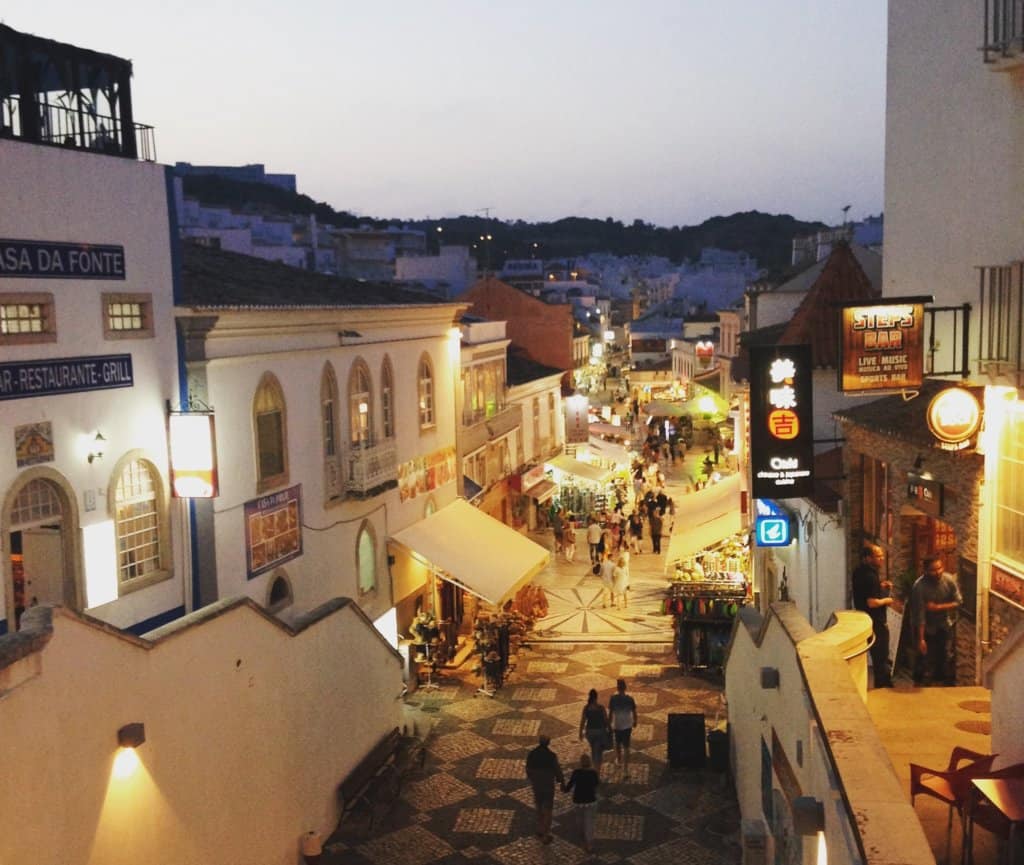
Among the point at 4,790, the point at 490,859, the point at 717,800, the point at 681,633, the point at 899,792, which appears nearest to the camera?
the point at 899,792

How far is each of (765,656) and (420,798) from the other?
22.7 ft

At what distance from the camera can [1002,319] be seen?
40.3 feet

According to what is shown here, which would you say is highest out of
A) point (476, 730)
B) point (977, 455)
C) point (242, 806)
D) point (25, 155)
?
point (25, 155)

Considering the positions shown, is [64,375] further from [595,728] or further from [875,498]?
[875,498]

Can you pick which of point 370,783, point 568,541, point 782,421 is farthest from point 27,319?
point 568,541

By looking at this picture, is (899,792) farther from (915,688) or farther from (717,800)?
(717,800)

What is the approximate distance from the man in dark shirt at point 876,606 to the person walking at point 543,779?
477 centimetres

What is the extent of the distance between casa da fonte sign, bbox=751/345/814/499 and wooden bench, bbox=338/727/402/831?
276 inches

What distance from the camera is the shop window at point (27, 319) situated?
43.1 feet

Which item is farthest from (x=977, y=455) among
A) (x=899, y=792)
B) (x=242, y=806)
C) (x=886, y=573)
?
(x=242, y=806)

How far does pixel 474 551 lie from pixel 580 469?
54.7 ft

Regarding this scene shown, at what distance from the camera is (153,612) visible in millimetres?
15539

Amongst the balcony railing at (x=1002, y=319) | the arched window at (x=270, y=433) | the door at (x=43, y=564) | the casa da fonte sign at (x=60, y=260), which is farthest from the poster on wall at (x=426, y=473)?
the balcony railing at (x=1002, y=319)

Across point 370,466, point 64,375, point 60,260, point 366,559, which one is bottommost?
point 366,559
